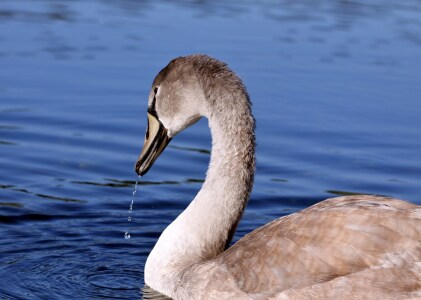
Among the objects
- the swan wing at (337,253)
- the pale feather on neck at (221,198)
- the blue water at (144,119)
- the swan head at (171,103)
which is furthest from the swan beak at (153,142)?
the swan wing at (337,253)

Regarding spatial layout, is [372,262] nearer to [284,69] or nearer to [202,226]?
[202,226]

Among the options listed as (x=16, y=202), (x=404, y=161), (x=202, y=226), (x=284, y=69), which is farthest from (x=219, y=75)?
(x=284, y=69)

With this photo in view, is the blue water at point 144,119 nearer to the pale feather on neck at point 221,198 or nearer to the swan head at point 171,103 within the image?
the pale feather on neck at point 221,198

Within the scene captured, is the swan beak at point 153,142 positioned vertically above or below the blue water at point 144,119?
above

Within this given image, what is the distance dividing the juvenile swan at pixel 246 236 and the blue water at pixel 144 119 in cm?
65

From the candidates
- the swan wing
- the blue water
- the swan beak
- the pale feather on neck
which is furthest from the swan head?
the swan wing

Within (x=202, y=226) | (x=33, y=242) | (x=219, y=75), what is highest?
(x=219, y=75)

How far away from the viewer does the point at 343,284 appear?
273 inches

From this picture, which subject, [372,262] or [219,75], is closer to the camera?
[372,262]

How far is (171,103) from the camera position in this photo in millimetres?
8461

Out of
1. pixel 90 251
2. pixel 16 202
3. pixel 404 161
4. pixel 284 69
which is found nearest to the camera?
pixel 90 251

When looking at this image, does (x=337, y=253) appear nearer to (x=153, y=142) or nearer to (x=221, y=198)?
(x=221, y=198)

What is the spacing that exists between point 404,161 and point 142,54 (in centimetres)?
478

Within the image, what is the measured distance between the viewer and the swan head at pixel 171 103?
8.28m
